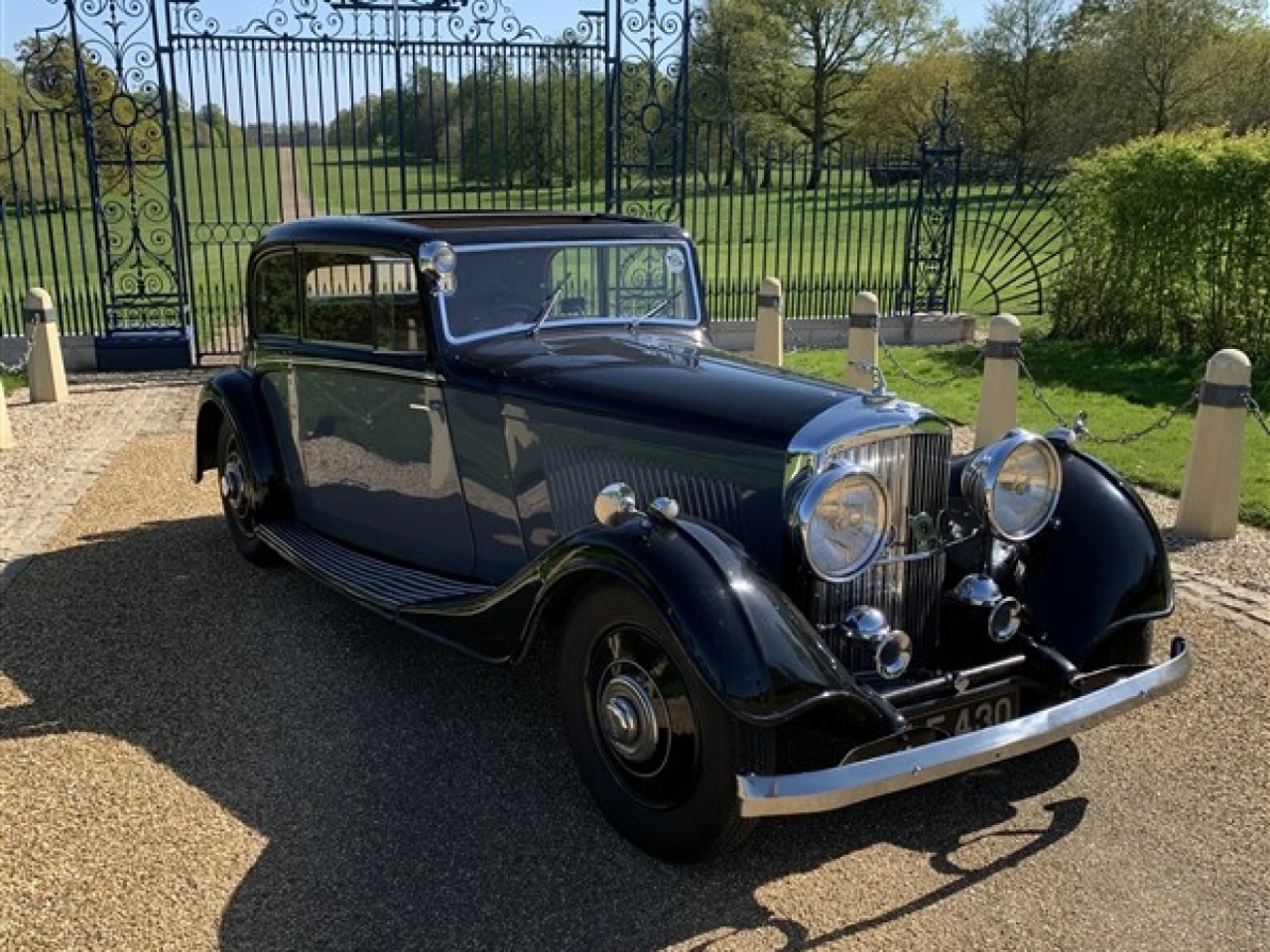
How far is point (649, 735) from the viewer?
120 inches

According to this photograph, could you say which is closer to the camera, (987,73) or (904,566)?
(904,566)

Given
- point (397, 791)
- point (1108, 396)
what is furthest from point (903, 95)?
point (397, 791)

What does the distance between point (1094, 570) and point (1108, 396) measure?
644cm

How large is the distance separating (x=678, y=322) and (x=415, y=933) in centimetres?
274

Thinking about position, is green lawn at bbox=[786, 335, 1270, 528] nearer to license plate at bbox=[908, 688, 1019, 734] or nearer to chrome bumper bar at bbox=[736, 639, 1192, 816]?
license plate at bbox=[908, 688, 1019, 734]

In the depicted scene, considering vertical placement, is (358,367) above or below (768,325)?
above

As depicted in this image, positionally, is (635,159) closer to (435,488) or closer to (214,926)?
(435,488)

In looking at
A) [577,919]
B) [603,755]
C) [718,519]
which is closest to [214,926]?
[577,919]

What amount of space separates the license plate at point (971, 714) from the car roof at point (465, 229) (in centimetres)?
245

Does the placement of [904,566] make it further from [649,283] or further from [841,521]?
[649,283]

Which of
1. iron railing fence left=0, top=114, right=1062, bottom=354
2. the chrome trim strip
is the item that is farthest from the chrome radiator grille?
iron railing fence left=0, top=114, right=1062, bottom=354

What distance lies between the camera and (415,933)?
2.77 m

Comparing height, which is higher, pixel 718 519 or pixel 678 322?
pixel 678 322

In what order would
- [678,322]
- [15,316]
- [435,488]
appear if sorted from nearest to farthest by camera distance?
[435,488]
[678,322]
[15,316]
